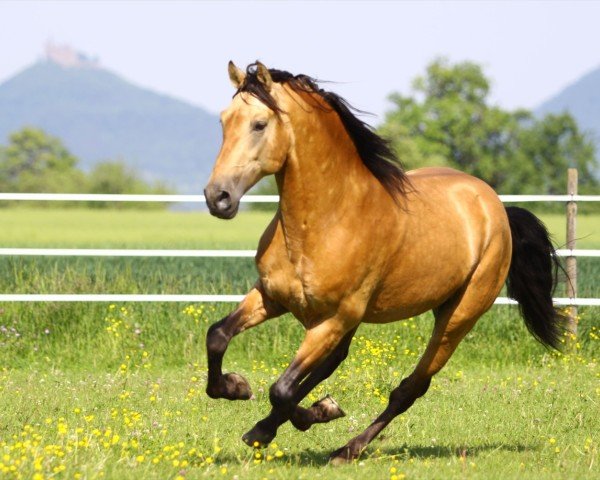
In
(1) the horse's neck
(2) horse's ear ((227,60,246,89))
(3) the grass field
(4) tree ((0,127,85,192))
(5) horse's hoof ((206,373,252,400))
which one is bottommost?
(4) tree ((0,127,85,192))

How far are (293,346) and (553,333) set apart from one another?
9.12 feet

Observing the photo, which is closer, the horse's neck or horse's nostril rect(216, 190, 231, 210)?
horse's nostril rect(216, 190, 231, 210)

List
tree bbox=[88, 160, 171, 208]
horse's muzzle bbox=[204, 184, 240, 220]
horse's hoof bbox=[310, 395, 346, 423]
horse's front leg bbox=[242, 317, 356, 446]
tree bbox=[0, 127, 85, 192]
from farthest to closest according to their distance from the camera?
1. tree bbox=[0, 127, 85, 192]
2. tree bbox=[88, 160, 171, 208]
3. horse's hoof bbox=[310, 395, 346, 423]
4. horse's front leg bbox=[242, 317, 356, 446]
5. horse's muzzle bbox=[204, 184, 240, 220]

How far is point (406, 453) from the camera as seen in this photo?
19.0 ft

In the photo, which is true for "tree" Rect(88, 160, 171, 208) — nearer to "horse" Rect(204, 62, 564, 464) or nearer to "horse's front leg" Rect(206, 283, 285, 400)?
"horse" Rect(204, 62, 564, 464)

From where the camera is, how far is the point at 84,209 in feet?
177

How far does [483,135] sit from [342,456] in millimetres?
82136

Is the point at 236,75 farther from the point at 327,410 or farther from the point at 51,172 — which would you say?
the point at 51,172

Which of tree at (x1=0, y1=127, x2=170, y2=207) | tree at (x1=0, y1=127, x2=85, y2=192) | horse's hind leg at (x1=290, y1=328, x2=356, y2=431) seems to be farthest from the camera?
tree at (x1=0, y1=127, x2=85, y2=192)

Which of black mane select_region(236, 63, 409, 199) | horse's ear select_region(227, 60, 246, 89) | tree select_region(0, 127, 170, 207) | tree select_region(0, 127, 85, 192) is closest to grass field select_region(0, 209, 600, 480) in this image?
black mane select_region(236, 63, 409, 199)

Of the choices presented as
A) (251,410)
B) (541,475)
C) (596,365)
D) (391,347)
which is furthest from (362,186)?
(596,365)

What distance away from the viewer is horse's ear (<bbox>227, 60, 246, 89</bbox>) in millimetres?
4934

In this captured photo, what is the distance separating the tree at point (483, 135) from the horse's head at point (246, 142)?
7594 centimetres

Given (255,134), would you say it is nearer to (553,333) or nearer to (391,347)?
(553,333)
